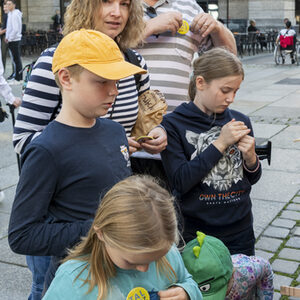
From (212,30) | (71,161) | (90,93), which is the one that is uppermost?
(212,30)

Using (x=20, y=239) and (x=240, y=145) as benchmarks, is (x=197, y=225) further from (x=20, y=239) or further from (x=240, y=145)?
(x=20, y=239)

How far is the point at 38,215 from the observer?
2.03 meters

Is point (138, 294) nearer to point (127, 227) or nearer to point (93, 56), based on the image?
point (127, 227)

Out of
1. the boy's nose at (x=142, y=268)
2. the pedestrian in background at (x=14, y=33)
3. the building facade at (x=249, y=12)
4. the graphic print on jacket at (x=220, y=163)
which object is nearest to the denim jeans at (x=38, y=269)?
the boy's nose at (x=142, y=268)

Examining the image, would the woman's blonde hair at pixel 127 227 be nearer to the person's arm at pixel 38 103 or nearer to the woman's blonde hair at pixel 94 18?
the person's arm at pixel 38 103

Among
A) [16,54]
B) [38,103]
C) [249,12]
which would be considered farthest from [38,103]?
[249,12]

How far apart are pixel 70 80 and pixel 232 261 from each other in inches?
50.0

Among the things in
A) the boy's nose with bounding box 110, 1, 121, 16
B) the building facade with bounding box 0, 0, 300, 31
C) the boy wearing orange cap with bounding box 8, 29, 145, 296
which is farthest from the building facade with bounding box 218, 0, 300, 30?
the boy wearing orange cap with bounding box 8, 29, 145, 296

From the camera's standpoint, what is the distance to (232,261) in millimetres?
2758

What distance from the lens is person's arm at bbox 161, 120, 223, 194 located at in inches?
110

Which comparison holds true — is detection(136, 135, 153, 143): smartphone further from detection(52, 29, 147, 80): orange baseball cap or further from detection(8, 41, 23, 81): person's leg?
detection(8, 41, 23, 81): person's leg

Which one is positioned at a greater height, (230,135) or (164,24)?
(164,24)

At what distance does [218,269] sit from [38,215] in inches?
36.4

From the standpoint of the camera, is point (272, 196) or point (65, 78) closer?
point (65, 78)
